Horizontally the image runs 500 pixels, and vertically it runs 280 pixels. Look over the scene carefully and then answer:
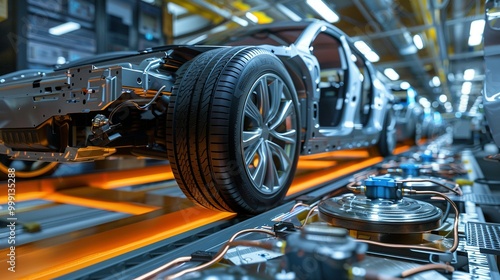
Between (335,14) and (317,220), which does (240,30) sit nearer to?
(317,220)

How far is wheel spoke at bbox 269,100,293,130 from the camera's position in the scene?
6.50 feet

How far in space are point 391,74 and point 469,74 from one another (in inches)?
109

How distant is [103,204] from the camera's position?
2494 millimetres

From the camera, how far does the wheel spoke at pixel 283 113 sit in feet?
6.50

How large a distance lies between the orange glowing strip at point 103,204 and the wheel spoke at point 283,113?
3.11 ft

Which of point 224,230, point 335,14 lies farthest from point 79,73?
point 335,14

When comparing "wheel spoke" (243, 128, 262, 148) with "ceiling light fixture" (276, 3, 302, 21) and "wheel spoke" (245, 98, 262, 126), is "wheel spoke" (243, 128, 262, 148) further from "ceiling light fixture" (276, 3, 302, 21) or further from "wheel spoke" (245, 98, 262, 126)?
"ceiling light fixture" (276, 3, 302, 21)

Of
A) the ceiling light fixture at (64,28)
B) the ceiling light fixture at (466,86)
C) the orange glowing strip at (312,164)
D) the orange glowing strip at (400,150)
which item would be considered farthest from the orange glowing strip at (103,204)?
the ceiling light fixture at (466,86)

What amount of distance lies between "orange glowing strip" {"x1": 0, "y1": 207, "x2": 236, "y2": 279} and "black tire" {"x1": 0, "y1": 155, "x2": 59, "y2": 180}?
1231 mm

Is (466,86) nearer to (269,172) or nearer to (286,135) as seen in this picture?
(286,135)

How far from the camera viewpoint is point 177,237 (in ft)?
5.04

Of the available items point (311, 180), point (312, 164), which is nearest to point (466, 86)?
point (312, 164)

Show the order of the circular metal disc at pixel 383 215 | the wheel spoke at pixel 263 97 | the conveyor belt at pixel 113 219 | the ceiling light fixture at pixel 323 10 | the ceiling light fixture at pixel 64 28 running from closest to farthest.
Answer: the circular metal disc at pixel 383 215
the conveyor belt at pixel 113 219
the wheel spoke at pixel 263 97
the ceiling light fixture at pixel 64 28
the ceiling light fixture at pixel 323 10

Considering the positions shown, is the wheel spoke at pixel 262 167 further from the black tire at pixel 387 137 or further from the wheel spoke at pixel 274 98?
the black tire at pixel 387 137
